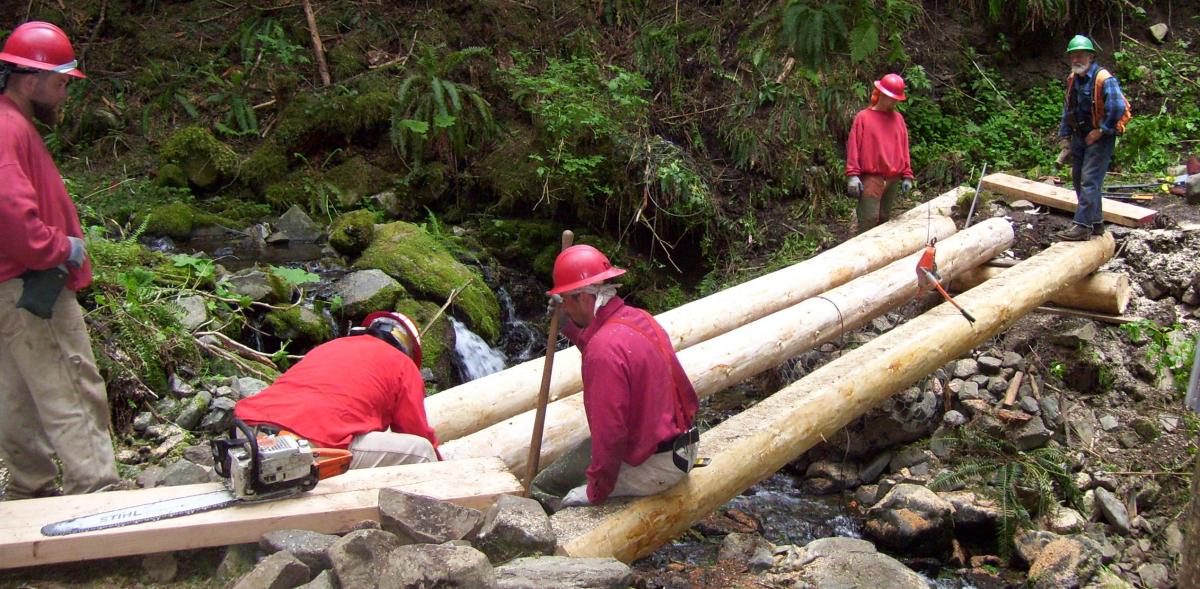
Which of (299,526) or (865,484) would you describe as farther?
(865,484)

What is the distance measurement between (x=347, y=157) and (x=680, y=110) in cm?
433

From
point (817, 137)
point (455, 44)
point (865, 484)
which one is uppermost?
point (455, 44)

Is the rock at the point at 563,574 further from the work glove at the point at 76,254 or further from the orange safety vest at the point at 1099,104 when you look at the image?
the orange safety vest at the point at 1099,104

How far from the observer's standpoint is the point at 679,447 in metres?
4.03

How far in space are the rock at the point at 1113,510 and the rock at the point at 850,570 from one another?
2.86 metres

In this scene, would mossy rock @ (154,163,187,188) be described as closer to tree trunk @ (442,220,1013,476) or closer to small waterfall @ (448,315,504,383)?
small waterfall @ (448,315,504,383)

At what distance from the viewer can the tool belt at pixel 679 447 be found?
401 centimetres

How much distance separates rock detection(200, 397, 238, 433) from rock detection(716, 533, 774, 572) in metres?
3.05

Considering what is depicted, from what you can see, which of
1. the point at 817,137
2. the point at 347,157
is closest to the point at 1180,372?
the point at 817,137

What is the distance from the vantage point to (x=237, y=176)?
10523 mm

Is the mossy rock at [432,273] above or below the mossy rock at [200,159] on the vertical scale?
below

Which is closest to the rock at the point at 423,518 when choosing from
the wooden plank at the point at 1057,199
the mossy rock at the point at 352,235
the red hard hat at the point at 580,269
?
the red hard hat at the point at 580,269

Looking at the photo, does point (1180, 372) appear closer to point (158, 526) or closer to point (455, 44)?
point (158, 526)

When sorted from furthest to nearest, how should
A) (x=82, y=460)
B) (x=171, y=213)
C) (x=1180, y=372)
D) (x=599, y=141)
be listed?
(x=599, y=141)
(x=171, y=213)
(x=1180, y=372)
(x=82, y=460)
